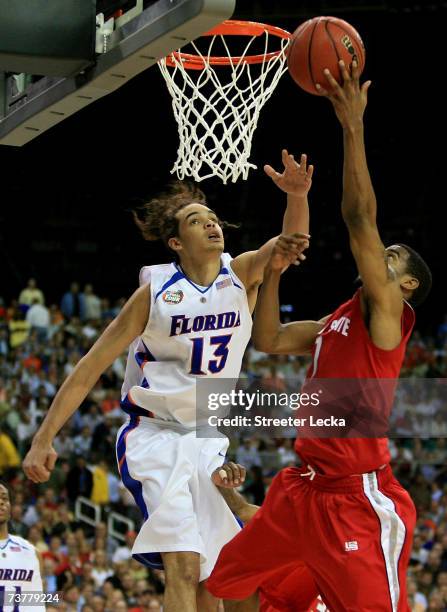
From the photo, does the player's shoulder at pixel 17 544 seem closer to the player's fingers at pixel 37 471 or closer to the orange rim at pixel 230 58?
the player's fingers at pixel 37 471

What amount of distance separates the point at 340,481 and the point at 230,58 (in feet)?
9.54

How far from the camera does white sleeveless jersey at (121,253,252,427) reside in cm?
484

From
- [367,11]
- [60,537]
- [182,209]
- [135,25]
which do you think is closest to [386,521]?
[182,209]

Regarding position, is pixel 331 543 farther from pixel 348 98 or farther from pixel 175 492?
pixel 348 98

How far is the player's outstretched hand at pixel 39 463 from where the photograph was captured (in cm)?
457

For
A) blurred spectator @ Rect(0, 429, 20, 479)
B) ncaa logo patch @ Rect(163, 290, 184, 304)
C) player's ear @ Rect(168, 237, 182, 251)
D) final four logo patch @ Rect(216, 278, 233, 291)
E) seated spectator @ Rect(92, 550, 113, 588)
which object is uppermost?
player's ear @ Rect(168, 237, 182, 251)

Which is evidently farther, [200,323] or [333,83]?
[200,323]

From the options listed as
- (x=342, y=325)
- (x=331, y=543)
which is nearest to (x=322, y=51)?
(x=342, y=325)

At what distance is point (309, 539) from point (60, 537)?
6.43 m

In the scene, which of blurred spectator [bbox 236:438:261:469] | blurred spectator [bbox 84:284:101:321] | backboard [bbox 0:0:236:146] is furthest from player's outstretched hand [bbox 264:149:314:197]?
blurred spectator [bbox 84:284:101:321]

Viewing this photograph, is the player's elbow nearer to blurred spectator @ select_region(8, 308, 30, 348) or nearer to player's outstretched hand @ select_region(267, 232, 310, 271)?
player's outstretched hand @ select_region(267, 232, 310, 271)

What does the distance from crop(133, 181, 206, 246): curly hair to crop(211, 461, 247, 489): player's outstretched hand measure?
4.00 feet

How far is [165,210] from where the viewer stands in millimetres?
5227

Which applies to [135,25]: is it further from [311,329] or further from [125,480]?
[125,480]
